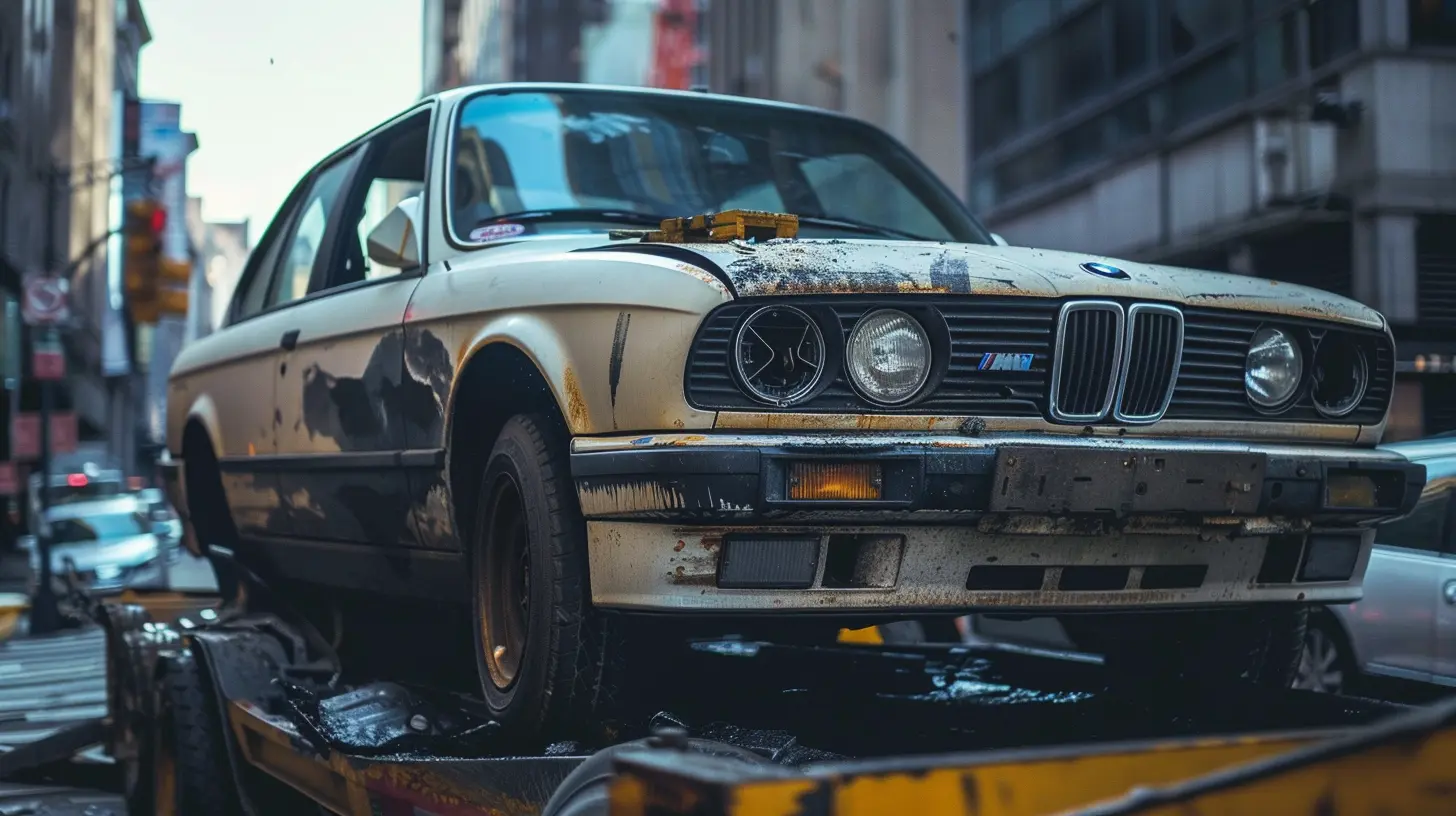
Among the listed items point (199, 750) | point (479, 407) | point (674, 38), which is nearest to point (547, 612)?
point (479, 407)

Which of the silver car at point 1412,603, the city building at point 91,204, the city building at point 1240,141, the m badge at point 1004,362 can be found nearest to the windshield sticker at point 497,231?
the m badge at point 1004,362

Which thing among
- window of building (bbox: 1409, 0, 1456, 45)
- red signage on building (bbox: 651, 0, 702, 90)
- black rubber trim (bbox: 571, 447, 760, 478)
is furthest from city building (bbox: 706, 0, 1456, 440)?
red signage on building (bbox: 651, 0, 702, 90)

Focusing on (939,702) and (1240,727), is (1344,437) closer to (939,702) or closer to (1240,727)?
(1240,727)

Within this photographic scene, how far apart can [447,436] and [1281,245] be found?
45.2ft

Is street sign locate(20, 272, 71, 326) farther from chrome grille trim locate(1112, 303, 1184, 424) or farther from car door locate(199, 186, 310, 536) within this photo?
chrome grille trim locate(1112, 303, 1184, 424)

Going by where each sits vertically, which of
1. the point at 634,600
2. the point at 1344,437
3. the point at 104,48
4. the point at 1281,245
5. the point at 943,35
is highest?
the point at 104,48

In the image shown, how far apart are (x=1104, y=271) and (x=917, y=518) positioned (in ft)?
2.12

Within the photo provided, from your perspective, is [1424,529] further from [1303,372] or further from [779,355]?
[779,355]

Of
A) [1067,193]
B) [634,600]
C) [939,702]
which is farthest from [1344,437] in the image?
[1067,193]

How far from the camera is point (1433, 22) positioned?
1482 cm

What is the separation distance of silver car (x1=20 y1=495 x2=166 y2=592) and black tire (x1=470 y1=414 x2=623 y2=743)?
23355 millimetres

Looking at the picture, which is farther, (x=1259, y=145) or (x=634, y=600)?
(x=1259, y=145)

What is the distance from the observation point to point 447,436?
151 inches

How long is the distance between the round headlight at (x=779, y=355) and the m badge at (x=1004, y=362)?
1.01 feet
